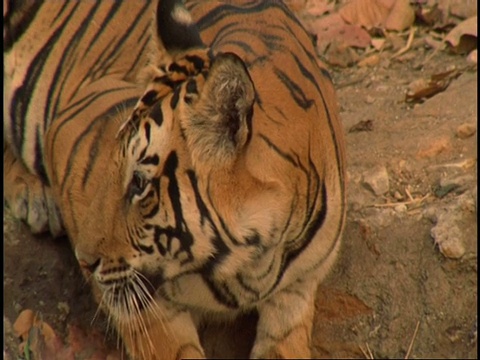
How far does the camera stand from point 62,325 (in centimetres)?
363

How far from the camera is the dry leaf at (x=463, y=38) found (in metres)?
4.33

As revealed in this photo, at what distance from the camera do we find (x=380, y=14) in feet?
15.5

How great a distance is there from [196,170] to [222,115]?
0.19 meters

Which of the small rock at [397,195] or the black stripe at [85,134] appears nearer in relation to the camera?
the black stripe at [85,134]

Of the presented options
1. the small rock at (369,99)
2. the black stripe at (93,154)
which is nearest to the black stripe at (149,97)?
the black stripe at (93,154)

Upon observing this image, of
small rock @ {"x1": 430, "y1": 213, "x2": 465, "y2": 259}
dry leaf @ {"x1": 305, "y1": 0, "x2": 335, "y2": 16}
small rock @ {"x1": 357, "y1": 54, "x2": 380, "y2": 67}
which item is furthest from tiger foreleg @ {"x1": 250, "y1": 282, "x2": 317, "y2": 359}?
dry leaf @ {"x1": 305, "y1": 0, "x2": 335, "y2": 16}

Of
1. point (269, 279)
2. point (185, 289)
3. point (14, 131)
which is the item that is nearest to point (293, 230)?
point (269, 279)

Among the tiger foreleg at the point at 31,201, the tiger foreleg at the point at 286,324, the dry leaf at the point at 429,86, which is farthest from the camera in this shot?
the dry leaf at the point at 429,86

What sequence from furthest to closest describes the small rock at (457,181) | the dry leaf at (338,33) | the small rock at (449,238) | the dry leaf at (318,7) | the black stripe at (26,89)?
the dry leaf at (318,7) → the dry leaf at (338,33) → the black stripe at (26,89) → the small rock at (457,181) → the small rock at (449,238)

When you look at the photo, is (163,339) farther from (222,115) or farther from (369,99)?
(369,99)

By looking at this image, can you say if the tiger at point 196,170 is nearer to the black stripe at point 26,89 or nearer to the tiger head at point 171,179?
the tiger head at point 171,179

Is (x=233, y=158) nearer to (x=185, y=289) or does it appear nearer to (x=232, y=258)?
(x=232, y=258)

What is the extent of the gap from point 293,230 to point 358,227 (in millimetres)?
751

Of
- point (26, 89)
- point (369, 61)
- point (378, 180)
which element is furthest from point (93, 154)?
point (369, 61)
